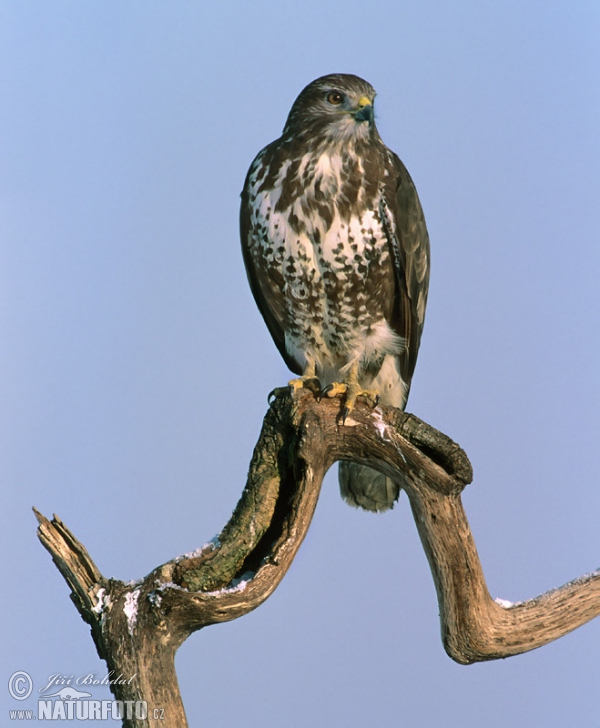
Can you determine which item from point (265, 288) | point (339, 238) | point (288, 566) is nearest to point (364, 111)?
point (339, 238)

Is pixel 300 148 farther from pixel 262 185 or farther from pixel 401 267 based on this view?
pixel 401 267

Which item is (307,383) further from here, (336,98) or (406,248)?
(336,98)

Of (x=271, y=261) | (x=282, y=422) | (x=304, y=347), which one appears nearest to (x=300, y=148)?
(x=271, y=261)

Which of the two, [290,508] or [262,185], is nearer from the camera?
[290,508]

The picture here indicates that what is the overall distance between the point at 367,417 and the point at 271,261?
3.69 feet

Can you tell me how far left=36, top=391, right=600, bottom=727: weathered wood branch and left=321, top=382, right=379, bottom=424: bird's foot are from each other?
0.04 m

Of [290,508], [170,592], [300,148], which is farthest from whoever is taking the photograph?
[300,148]

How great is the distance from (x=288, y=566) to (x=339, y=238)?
182 centimetres

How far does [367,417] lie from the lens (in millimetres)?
5148

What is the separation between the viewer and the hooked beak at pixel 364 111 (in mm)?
5520

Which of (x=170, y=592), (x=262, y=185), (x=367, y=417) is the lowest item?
(x=170, y=592)

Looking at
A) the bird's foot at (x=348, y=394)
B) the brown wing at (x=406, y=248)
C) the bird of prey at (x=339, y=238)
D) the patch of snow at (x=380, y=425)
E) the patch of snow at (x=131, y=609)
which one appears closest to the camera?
the patch of snow at (x=131, y=609)

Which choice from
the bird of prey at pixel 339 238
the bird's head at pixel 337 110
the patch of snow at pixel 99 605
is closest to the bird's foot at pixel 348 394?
the bird of prey at pixel 339 238

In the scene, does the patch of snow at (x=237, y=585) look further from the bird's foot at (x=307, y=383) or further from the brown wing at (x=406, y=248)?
the brown wing at (x=406, y=248)
